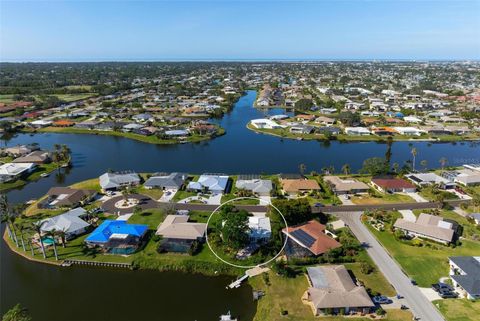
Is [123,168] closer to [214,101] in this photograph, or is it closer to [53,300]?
[53,300]

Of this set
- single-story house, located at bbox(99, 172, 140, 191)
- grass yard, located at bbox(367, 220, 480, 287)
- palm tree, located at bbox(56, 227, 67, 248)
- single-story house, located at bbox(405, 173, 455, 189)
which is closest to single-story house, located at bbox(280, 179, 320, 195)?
grass yard, located at bbox(367, 220, 480, 287)

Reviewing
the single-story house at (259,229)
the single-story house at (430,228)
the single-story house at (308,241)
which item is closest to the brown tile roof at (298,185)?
the single-story house at (259,229)

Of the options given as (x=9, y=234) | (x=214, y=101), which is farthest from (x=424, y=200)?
(x=214, y=101)

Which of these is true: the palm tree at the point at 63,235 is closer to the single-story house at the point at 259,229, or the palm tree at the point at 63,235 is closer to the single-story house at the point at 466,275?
the single-story house at the point at 259,229

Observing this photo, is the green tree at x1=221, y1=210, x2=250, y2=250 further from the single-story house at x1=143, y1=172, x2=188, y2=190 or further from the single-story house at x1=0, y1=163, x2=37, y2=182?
the single-story house at x1=0, y1=163, x2=37, y2=182

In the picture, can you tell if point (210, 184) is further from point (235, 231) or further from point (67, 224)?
point (67, 224)

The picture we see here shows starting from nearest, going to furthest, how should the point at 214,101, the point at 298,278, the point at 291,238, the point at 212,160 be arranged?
the point at 298,278 → the point at 291,238 → the point at 212,160 → the point at 214,101

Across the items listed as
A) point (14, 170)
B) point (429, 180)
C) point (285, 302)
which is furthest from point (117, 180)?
point (429, 180)
